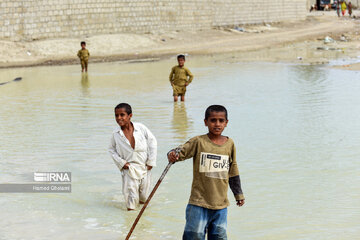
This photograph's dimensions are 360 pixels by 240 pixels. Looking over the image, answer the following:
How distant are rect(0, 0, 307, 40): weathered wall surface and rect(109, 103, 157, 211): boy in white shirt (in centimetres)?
2257

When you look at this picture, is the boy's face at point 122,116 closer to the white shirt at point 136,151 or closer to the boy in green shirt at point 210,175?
the white shirt at point 136,151

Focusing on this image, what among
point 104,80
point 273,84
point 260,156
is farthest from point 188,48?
point 260,156

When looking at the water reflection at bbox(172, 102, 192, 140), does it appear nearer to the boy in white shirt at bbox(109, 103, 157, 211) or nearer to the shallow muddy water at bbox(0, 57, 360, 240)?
the shallow muddy water at bbox(0, 57, 360, 240)

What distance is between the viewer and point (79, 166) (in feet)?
25.2

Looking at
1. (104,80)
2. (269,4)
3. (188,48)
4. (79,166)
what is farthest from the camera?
(269,4)

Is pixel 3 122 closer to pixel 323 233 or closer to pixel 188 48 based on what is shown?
pixel 323 233

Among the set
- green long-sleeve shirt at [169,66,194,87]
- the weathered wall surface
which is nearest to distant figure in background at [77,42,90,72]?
green long-sleeve shirt at [169,66,194,87]

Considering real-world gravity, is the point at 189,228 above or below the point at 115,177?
above

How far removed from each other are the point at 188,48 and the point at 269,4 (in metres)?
18.7

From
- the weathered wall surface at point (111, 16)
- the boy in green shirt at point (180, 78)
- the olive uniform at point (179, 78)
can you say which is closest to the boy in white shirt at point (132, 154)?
the boy in green shirt at point (180, 78)

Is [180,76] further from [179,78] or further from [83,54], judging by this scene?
[83,54]

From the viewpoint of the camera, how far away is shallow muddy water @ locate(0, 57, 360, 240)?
555 centimetres

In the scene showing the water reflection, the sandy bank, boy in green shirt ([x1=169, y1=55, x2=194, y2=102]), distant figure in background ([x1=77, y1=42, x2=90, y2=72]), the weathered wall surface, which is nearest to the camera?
the water reflection

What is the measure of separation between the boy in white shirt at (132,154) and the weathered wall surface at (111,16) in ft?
74.0
